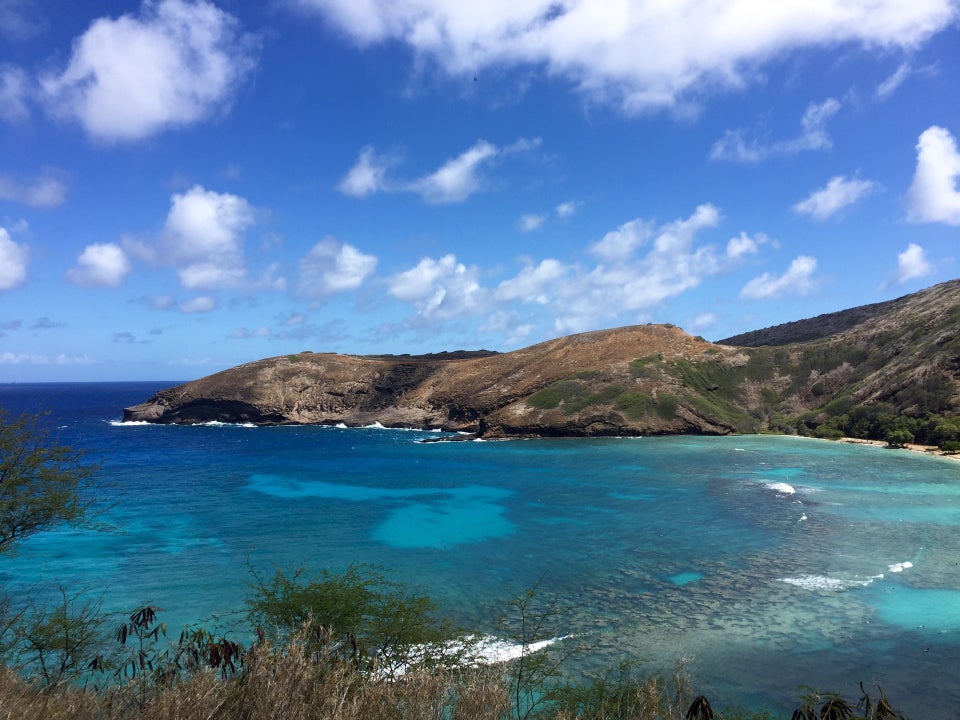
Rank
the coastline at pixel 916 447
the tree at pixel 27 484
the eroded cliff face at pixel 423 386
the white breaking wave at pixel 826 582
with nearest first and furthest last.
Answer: the tree at pixel 27 484 → the white breaking wave at pixel 826 582 → the coastline at pixel 916 447 → the eroded cliff face at pixel 423 386

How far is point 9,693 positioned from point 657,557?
3212 cm

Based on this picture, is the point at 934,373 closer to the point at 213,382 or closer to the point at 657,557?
the point at 657,557

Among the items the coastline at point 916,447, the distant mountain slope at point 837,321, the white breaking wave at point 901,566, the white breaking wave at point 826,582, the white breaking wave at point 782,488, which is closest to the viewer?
the white breaking wave at point 826,582

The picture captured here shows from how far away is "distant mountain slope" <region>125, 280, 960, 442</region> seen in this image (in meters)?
95.6

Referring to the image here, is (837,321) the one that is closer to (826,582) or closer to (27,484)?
(826,582)

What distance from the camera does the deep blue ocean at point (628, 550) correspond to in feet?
79.1

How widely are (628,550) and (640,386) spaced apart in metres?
81.2

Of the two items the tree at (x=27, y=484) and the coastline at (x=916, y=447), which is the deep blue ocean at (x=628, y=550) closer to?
the coastline at (x=916, y=447)

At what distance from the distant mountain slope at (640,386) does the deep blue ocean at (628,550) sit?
2385 cm

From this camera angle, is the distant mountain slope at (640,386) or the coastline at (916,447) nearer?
the coastline at (916,447)

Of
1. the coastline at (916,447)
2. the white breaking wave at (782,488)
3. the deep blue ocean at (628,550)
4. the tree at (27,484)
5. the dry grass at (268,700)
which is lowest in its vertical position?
the deep blue ocean at (628,550)

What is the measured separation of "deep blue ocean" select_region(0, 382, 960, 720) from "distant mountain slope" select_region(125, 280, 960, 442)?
23847 millimetres

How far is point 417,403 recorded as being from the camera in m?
138

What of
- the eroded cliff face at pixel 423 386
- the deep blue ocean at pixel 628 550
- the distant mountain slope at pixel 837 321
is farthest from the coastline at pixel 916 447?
the distant mountain slope at pixel 837 321
